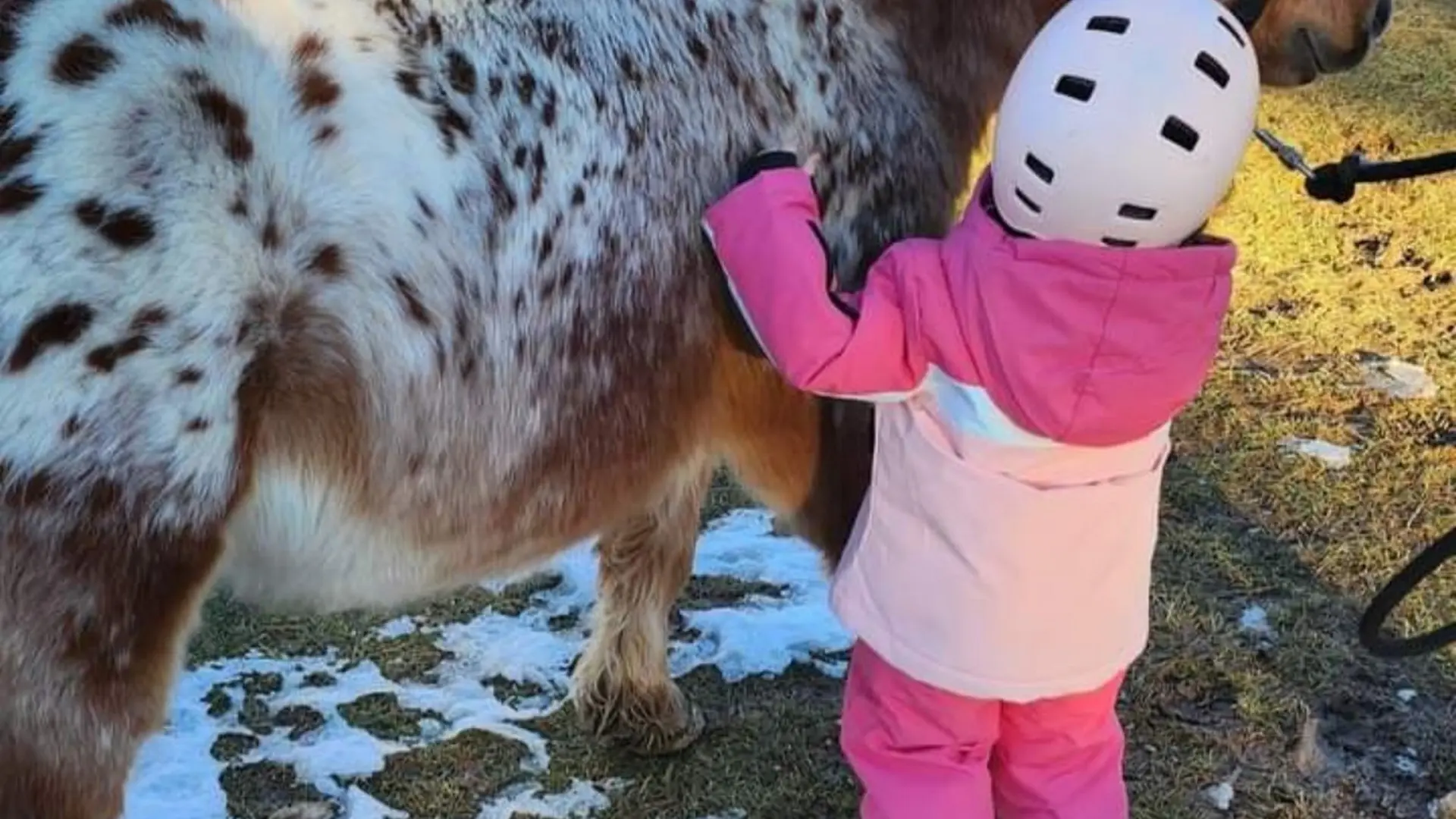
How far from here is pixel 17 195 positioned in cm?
212

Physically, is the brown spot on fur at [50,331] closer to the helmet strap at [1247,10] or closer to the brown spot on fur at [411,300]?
the brown spot on fur at [411,300]

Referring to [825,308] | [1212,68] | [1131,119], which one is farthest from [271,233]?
[1212,68]

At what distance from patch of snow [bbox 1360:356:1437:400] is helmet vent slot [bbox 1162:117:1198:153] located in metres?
3.09

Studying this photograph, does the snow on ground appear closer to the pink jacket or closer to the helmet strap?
the pink jacket

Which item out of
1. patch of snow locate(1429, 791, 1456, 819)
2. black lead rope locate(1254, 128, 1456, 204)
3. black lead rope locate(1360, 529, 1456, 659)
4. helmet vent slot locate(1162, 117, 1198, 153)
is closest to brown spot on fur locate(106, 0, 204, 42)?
helmet vent slot locate(1162, 117, 1198, 153)

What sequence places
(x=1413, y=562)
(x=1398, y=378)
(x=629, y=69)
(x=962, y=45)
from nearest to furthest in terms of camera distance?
(x=629, y=69) → (x=962, y=45) → (x=1413, y=562) → (x=1398, y=378)

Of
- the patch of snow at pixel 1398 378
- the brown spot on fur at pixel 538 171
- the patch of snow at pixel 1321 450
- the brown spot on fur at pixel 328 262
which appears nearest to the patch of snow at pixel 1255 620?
the patch of snow at pixel 1321 450

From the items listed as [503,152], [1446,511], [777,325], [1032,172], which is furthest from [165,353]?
[1446,511]

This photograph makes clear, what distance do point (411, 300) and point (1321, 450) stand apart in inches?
123

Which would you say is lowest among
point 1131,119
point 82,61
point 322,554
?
point 322,554

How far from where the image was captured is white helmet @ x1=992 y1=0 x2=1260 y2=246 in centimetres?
224

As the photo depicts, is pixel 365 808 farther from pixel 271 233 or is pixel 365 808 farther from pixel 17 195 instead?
pixel 17 195

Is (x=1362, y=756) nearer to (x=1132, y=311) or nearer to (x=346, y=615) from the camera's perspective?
(x=1132, y=311)

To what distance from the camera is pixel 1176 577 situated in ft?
14.0
